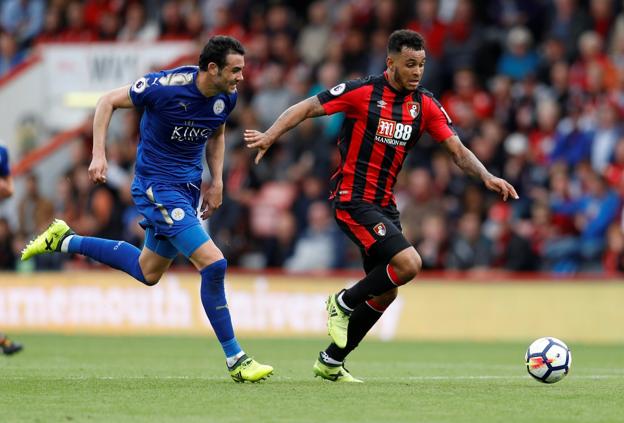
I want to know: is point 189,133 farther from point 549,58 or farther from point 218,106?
point 549,58

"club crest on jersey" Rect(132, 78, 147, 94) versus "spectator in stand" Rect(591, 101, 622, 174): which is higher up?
"club crest on jersey" Rect(132, 78, 147, 94)

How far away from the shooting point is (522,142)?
1770 centimetres

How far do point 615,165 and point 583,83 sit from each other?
1.55 metres

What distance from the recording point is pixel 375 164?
31.6 ft

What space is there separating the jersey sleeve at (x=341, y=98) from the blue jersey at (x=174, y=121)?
673 millimetres

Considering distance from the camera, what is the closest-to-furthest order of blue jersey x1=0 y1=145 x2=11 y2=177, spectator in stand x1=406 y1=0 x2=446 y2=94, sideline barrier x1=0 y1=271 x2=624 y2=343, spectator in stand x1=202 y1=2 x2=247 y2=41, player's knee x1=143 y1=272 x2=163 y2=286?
player's knee x1=143 y1=272 x2=163 y2=286 → blue jersey x1=0 y1=145 x2=11 y2=177 → sideline barrier x1=0 y1=271 x2=624 y2=343 → spectator in stand x1=406 y1=0 x2=446 y2=94 → spectator in stand x1=202 y1=2 x2=247 y2=41

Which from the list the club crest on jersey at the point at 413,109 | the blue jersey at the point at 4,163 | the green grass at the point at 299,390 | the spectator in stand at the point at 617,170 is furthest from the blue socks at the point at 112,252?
the spectator in stand at the point at 617,170

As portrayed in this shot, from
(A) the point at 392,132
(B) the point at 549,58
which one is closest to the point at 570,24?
(B) the point at 549,58

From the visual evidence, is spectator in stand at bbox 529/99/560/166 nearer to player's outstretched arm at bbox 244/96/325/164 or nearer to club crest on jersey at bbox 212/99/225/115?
player's outstretched arm at bbox 244/96/325/164

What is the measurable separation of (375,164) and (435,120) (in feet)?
1.91

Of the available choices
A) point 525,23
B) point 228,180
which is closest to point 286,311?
point 228,180

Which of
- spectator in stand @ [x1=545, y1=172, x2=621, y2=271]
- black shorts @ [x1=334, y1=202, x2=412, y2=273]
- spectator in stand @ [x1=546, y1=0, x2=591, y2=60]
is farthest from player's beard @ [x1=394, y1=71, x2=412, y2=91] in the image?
spectator in stand @ [x1=546, y1=0, x2=591, y2=60]

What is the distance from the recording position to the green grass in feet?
24.3

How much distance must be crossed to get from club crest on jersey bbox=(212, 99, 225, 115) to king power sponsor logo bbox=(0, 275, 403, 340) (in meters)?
7.99
